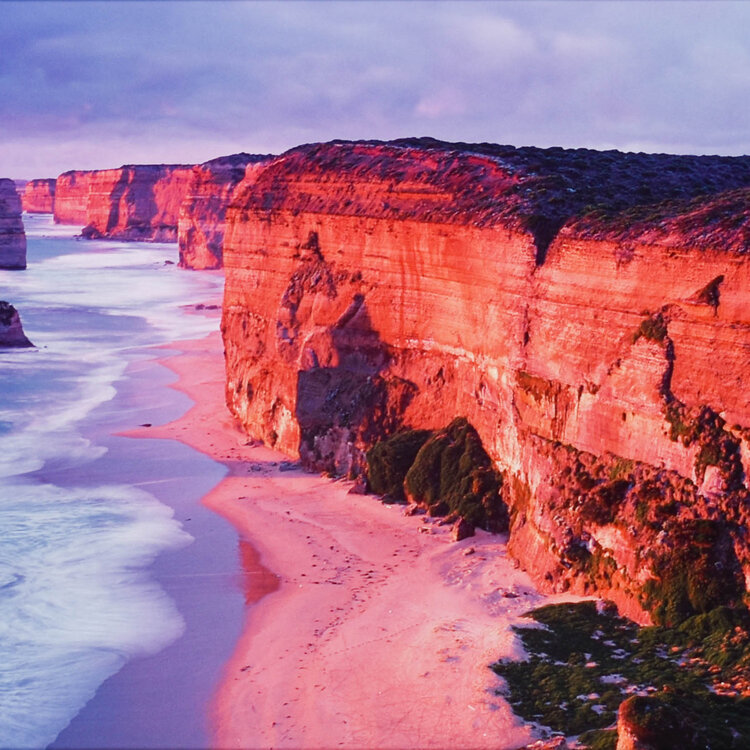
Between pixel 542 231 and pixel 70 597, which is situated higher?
pixel 542 231

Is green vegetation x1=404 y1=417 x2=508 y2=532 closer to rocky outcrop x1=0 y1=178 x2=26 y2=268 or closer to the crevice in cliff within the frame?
the crevice in cliff

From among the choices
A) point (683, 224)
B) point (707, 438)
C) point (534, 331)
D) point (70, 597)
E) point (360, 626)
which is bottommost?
point (70, 597)

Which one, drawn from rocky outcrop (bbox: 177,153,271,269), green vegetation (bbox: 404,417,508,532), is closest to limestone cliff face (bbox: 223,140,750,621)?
green vegetation (bbox: 404,417,508,532)

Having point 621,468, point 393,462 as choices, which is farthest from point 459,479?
point 621,468

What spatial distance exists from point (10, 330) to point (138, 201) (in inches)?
3699

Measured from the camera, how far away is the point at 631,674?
11.0 metres

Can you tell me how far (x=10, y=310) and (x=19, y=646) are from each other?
29.4 meters

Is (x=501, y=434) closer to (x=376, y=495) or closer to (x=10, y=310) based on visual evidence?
(x=376, y=495)

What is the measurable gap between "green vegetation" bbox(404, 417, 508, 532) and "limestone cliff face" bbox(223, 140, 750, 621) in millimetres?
329

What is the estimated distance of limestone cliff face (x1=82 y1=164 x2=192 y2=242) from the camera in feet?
407

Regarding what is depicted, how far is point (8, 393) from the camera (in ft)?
100

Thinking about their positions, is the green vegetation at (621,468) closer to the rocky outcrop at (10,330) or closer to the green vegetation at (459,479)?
the green vegetation at (459,479)

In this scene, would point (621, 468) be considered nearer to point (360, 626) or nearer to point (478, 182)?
point (360, 626)

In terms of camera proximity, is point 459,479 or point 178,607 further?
point 459,479
